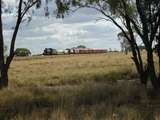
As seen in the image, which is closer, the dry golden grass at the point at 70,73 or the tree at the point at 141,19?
the tree at the point at 141,19

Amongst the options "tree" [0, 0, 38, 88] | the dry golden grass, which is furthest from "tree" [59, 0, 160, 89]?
the dry golden grass

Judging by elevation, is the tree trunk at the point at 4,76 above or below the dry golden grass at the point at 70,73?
above

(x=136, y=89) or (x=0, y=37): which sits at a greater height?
(x=0, y=37)

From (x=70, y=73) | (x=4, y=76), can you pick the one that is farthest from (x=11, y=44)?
(x=70, y=73)

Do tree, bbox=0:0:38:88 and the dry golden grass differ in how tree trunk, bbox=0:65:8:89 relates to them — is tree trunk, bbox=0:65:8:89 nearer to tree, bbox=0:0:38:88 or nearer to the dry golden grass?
tree, bbox=0:0:38:88

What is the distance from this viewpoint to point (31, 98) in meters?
22.8

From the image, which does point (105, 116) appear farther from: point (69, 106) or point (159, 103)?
point (159, 103)

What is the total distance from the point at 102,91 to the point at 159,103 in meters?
3.71

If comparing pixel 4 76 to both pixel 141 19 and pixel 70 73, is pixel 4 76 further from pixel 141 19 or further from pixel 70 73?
pixel 70 73

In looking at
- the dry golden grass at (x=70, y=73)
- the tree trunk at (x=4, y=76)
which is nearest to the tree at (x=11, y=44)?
the tree trunk at (x=4, y=76)

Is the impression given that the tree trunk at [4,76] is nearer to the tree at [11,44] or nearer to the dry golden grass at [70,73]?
the tree at [11,44]

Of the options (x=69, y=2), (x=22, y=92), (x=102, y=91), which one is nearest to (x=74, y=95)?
(x=102, y=91)

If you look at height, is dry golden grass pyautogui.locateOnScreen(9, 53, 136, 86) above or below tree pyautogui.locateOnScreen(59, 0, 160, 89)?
below

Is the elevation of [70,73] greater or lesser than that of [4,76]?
lesser
